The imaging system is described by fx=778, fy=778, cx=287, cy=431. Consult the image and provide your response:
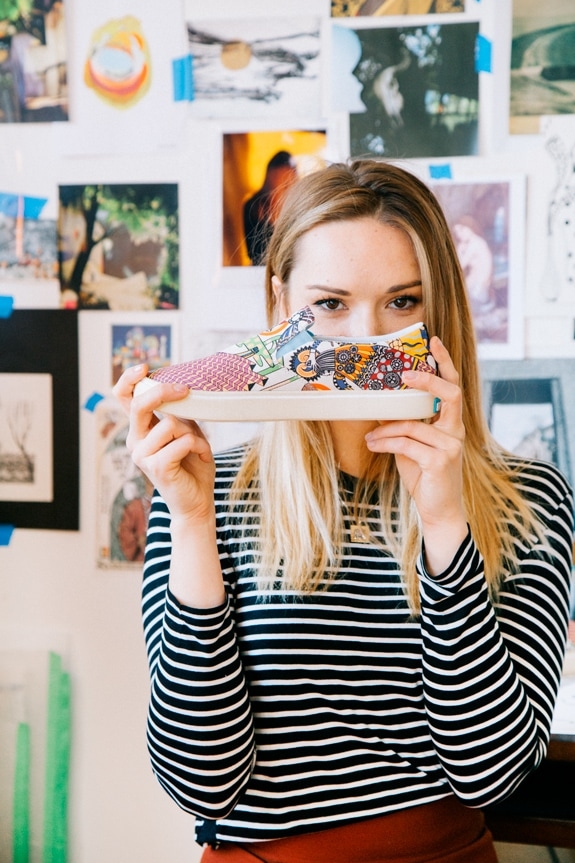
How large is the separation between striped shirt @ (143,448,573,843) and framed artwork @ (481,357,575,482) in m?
0.35

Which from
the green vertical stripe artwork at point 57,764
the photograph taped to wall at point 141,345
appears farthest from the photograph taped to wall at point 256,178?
the green vertical stripe artwork at point 57,764

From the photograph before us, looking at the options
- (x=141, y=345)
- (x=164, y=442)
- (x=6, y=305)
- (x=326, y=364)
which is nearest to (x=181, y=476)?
(x=164, y=442)

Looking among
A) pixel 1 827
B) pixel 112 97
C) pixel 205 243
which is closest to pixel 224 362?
pixel 205 243

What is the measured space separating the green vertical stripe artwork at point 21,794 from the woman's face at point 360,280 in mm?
886

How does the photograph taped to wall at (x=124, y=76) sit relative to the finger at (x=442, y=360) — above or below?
above

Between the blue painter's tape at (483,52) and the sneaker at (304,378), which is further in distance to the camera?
the blue painter's tape at (483,52)

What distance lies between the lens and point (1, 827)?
125 cm

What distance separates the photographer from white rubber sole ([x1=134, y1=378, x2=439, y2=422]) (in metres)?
0.58

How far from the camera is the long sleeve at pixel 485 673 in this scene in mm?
644

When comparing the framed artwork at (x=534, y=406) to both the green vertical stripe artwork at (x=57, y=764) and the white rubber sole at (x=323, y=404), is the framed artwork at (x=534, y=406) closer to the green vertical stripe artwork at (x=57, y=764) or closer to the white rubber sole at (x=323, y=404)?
the white rubber sole at (x=323, y=404)

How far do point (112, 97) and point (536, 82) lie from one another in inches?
23.6

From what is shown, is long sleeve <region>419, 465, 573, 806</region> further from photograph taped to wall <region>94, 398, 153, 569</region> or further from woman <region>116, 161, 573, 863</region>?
photograph taped to wall <region>94, 398, 153, 569</region>

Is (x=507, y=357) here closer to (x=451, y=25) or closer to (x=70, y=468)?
(x=451, y=25)

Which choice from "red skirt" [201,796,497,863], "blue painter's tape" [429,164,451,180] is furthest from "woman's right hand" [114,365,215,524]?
"blue painter's tape" [429,164,451,180]
